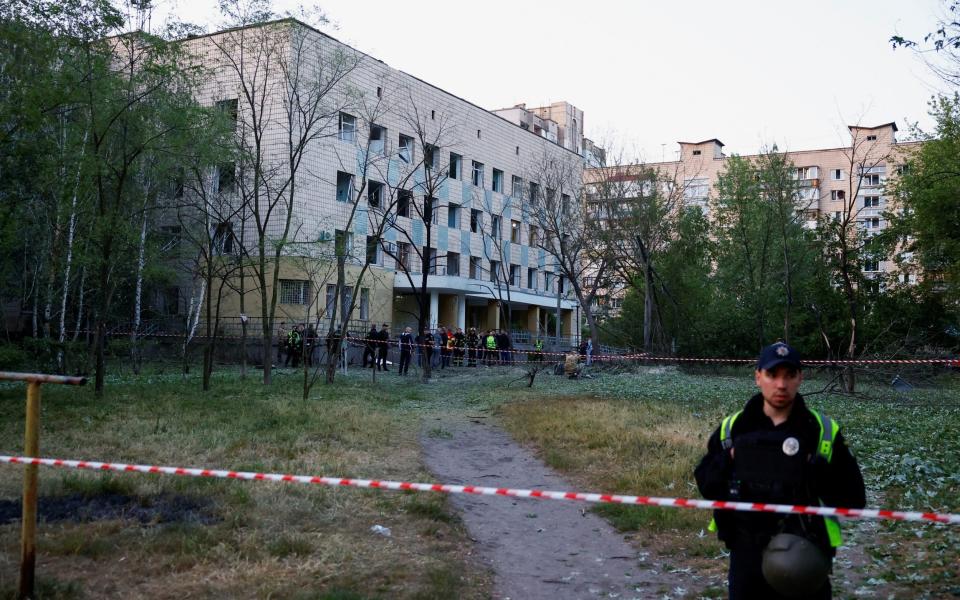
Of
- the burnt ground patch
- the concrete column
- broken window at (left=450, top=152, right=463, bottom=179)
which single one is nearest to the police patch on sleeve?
the burnt ground patch

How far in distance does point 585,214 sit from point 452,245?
462 inches

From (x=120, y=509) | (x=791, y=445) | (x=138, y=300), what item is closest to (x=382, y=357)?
(x=138, y=300)

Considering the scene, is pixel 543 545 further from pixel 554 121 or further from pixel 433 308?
pixel 554 121

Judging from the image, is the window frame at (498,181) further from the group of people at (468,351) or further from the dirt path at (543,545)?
the dirt path at (543,545)

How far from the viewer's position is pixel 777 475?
3480 millimetres

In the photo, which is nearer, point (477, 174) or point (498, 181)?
point (477, 174)

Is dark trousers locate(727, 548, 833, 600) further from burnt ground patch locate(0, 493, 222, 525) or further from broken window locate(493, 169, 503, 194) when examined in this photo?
broken window locate(493, 169, 503, 194)

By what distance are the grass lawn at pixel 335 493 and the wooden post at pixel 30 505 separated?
5.5 inches

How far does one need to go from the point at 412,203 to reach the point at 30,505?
2919 cm

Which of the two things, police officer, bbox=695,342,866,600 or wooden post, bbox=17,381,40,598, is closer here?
police officer, bbox=695,342,866,600

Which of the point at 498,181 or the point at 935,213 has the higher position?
the point at 498,181

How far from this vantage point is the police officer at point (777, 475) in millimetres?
3451

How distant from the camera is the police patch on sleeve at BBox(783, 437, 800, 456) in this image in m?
3.44

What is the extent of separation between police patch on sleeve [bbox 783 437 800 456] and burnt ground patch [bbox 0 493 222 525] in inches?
203
